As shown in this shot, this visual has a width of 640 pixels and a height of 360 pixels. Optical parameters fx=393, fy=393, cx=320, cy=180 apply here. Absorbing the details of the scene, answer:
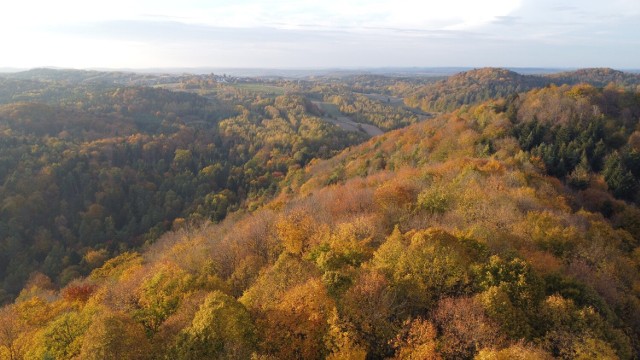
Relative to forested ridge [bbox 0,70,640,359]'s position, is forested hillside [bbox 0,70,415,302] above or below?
below

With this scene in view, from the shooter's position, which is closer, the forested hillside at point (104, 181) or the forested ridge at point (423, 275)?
the forested ridge at point (423, 275)

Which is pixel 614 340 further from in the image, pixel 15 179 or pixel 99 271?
pixel 15 179

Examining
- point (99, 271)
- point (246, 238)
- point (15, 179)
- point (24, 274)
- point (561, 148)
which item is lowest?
point (24, 274)

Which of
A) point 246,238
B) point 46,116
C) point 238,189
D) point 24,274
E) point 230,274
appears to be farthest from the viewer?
point 46,116

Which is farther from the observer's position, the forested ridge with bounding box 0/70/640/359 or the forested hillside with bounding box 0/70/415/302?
the forested hillside with bounding box 0/70/415/302

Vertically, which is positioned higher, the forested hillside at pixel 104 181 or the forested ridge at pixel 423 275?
the forested ridge at pixel 423 275

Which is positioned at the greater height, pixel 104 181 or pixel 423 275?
pixel 423 275

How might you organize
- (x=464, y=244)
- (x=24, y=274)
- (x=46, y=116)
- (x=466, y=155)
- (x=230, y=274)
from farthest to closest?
(x=46, y=116), (x=24, y=274), (x=466, y=155), (x=230, y=274), (x=464, y=244)

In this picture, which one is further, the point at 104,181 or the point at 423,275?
the point at 104,181

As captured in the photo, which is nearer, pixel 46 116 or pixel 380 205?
pixel 380 205

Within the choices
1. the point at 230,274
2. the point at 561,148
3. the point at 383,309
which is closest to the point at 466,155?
the point at 561,148

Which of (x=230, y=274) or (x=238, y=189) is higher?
(x=230, y=274)
